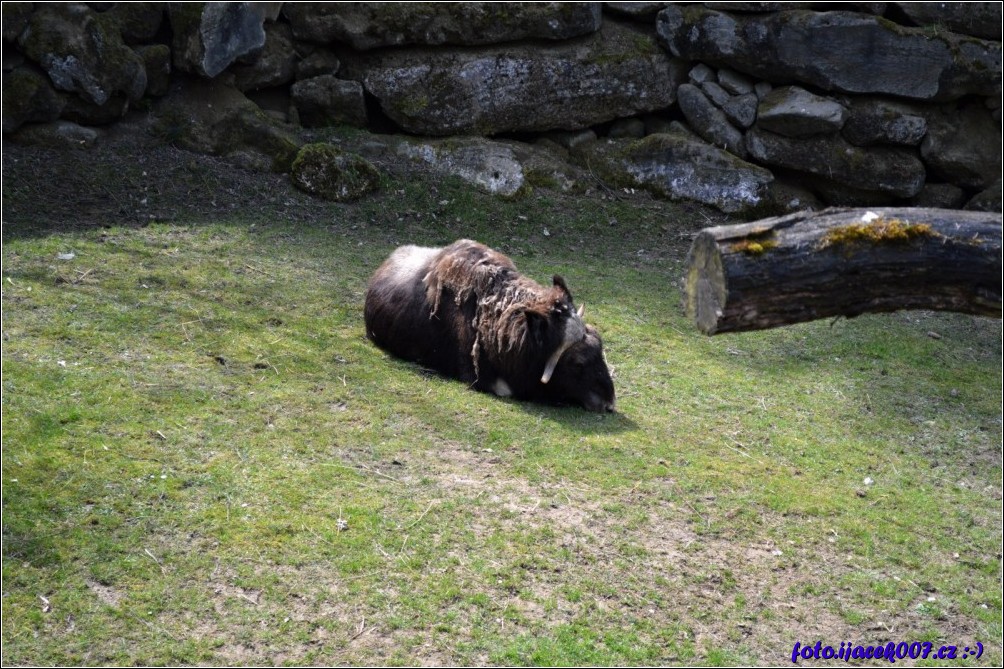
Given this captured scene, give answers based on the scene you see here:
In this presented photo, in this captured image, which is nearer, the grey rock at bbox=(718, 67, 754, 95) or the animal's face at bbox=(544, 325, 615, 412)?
the animal's face at bbox=(544, 325, 615, 412)

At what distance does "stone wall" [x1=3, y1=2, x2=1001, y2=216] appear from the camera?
12422mm

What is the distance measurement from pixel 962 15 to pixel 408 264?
8.66m

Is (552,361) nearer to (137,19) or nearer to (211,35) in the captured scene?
(211,35)

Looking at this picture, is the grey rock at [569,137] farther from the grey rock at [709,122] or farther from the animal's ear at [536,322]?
the animal's ear at [536,322]

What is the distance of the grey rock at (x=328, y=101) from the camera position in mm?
12359

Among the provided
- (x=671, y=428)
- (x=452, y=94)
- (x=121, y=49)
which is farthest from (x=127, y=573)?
(x=452, y=94)

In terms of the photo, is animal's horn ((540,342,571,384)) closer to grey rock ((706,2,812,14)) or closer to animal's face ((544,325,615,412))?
animal's face ((544,325,615,412))

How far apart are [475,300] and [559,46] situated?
20.1 ft

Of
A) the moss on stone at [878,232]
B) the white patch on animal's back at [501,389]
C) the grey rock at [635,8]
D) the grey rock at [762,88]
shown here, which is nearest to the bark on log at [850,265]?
the moss on stone at [878,232]

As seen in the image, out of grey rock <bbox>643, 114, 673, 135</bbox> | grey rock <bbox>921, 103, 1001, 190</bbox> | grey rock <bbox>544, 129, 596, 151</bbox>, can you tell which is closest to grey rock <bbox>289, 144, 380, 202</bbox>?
grey rock <bbox>544, 129, 596, 151</bbox>

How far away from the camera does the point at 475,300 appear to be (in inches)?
310

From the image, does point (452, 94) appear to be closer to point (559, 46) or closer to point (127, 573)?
point (559, 46)

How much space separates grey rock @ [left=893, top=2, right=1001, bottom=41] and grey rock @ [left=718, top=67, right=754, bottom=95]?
2148mm

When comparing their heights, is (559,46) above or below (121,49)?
above
